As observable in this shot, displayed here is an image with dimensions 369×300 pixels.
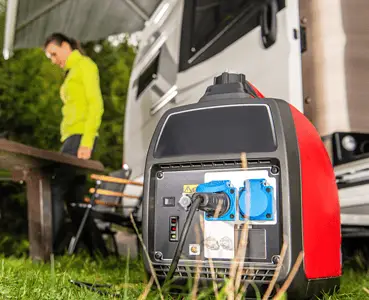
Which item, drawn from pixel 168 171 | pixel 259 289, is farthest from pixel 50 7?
pixel 259 289

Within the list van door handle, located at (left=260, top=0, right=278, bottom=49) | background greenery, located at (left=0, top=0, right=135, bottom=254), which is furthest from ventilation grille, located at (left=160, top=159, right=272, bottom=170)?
background greenery, located at (left=0, top=0, right=135, bottom=254)

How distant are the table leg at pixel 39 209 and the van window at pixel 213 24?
1097 mm

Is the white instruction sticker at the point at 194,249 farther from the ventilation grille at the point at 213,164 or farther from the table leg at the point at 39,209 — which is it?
the table leg at the point at 39,209

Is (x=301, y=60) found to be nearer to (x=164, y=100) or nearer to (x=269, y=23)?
(x=269, y=23)

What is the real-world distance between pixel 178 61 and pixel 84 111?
2.55 feet

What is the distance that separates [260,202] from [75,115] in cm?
246

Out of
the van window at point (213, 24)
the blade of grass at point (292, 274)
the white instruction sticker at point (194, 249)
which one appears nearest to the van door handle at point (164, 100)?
the van window at point (213, 24)

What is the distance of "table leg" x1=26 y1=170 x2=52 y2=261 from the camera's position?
3240 mm

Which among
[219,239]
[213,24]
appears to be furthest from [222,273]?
[213,24]

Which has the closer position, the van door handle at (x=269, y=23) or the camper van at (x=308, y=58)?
the camper van at (x=308, y=58)

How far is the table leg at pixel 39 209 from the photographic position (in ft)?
10.6

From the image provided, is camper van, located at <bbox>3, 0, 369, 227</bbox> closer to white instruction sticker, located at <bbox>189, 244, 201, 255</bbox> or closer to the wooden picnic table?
the wooden picnic table

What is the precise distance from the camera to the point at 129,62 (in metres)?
8.38

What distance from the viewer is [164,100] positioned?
3742 mm
